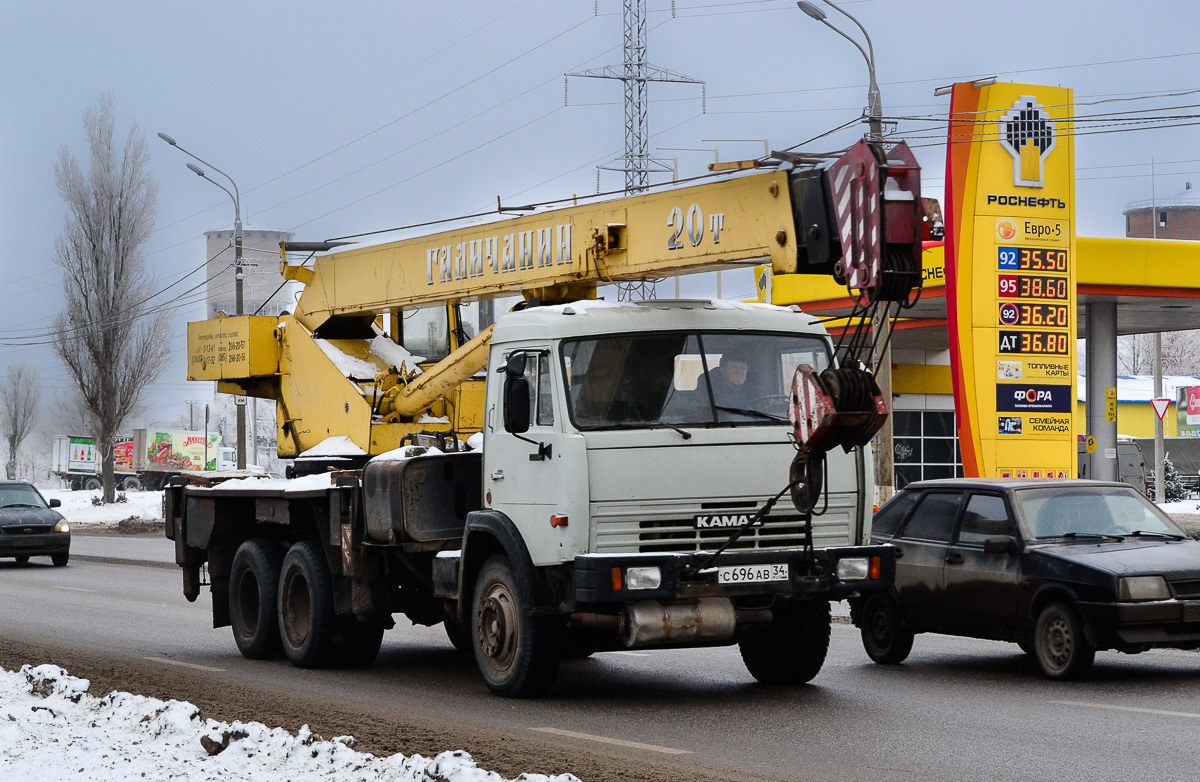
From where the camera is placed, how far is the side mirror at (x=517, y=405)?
9547mm

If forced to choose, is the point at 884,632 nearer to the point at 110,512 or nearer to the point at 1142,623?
the point at 1142,623

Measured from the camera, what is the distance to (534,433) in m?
9.59

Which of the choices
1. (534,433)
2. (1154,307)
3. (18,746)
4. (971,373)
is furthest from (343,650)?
(1154,307)

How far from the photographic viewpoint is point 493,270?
1294 centimetres

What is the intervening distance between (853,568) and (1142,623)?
82.5 inches

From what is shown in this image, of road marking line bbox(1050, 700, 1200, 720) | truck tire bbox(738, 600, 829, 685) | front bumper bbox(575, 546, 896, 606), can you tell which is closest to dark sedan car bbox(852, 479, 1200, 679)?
road marking line bbox(1050, 700, 1200, 720)

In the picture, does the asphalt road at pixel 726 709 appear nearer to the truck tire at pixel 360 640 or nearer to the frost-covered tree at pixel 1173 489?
the truck tire at pixel 360 640

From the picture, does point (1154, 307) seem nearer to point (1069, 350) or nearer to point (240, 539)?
point (1069, 350)

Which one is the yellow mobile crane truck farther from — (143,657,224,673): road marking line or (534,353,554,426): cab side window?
(143,657,224,673): road marking line

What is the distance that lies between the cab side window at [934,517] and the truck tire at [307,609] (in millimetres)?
4746

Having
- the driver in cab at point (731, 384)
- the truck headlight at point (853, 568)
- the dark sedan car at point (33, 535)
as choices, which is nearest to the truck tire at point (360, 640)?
the driver in cab at point (731, 384)

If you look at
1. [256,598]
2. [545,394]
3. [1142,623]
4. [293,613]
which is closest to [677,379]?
[545,394]

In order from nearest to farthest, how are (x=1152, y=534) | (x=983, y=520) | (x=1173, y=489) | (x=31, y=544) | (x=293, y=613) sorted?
(x=1152, y=534)
(x=983, y=520)
(x=293, y=613)
(x=31, y=544)
(x=1173, y=489)

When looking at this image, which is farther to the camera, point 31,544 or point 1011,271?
point 31,544
